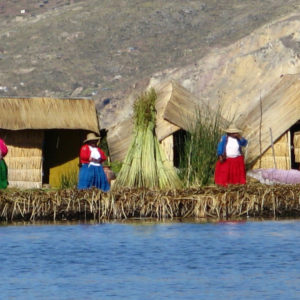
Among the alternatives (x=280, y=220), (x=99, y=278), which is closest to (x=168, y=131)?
(x=280, y=220)

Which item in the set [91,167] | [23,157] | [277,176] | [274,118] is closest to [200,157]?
[91,167]

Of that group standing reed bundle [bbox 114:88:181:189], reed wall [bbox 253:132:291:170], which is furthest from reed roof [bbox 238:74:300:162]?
standing reed bundle [bbox 114:88:181:189]

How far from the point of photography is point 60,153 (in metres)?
24.2

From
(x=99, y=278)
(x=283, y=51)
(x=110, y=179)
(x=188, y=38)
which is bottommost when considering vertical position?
(x=99, y=278)

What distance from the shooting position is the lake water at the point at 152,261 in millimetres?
11977

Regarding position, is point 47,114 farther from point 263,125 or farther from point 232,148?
point 232,148

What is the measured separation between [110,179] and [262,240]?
496 cm

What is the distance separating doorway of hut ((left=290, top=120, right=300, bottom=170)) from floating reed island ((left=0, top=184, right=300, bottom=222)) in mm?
6072

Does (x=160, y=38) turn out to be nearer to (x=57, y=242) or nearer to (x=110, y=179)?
(x=110, y=179)

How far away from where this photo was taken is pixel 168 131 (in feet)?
76.0

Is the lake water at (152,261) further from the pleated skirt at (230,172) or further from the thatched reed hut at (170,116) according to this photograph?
the thatched reed hut at (170,116)

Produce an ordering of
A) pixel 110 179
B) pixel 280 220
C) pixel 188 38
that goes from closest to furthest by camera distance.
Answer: pixel 280 220 → pixel 110 179 → pixel 188 38

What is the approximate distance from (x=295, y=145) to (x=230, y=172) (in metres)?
4.83

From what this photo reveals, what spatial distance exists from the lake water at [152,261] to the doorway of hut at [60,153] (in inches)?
282
